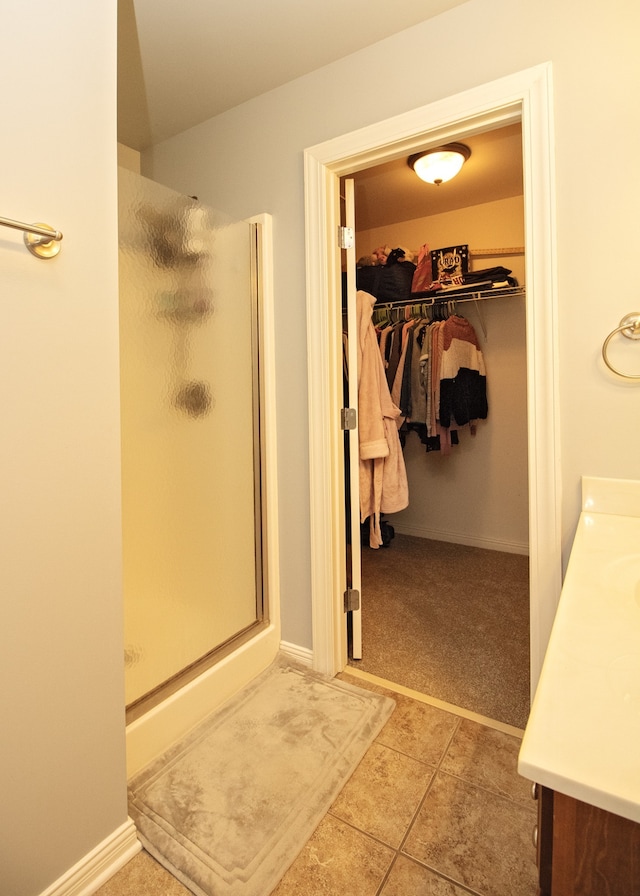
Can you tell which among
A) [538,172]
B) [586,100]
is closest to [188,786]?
[538,172]

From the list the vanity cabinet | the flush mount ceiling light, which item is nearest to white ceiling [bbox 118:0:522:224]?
the flush mount ceiling light

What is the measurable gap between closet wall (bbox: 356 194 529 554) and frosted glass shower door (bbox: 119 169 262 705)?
2006 millimetres

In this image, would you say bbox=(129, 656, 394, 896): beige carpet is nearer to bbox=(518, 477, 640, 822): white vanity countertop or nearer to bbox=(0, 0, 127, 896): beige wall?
bbox=(0, 0, 127, 896): beige wall

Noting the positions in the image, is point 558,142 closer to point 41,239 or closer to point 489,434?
point 41,239

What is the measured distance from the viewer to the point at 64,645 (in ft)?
3.36

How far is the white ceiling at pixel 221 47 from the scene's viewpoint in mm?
1480

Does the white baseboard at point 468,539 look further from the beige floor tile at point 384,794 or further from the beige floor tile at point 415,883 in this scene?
the beige floor tile at point 415,883

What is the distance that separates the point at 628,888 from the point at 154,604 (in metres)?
1.39

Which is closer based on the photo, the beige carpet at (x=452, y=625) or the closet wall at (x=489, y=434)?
the beige carpet at (x=452, y=625)

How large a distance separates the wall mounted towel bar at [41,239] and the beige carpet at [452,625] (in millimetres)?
1838

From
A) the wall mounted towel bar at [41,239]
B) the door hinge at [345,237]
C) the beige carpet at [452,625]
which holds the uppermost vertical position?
the door hinge at [345,237]

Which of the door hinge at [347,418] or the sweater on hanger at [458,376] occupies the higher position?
the sweater on hanger at [458,376]

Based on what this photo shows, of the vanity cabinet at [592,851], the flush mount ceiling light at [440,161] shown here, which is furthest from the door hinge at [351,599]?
the flush mount ceiling light at [440,161]

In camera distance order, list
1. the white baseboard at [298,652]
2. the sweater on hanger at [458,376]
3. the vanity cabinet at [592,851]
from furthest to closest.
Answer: the sweater on hanger at [458,376] → the white baseboard at [298,652] → the vanity cabinet at [592,851]
